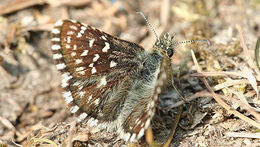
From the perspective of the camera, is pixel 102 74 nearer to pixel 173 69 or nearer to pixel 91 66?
pixel 91 66

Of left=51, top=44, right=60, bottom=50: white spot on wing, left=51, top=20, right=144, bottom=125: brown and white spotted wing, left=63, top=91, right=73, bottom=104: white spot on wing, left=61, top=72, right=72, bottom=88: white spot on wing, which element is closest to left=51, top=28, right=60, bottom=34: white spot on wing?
left=51, top=20, right=144, bottom=125: brown and white spotted wing

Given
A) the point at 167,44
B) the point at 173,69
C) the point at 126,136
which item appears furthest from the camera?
the point at 173,69

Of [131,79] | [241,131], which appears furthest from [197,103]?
[131,79]

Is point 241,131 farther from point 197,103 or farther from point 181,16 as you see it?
point 181,16

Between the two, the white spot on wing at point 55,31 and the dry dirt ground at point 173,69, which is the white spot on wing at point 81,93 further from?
the white spot on wing at point 55,31

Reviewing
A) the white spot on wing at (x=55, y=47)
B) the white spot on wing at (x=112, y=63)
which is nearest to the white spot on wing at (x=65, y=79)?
the white spot on wing at (x=55, y=47)

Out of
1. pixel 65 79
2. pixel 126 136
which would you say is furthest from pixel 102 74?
pixel 126 136

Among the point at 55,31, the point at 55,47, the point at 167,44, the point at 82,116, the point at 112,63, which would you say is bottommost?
the point at 82,116
